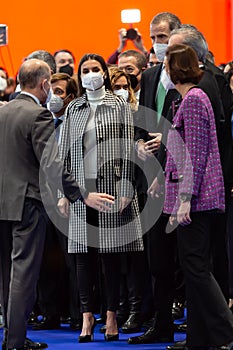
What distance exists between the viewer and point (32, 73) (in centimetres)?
464

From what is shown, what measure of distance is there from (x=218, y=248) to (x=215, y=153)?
0.83 metres

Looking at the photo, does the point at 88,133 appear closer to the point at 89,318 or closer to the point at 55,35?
the point at 89,318

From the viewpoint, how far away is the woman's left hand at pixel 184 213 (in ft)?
13.8

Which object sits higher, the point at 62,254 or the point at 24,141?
the point at 24,141

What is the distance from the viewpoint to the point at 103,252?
503 cm

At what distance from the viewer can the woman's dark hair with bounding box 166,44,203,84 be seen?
4.31 m

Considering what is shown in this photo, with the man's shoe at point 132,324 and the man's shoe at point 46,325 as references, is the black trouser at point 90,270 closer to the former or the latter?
the man's shoe at point 132,324

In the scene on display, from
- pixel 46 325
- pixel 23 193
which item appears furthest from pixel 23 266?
pixel 46 325

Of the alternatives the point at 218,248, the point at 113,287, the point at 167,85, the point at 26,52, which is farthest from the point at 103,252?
the point at 26,52

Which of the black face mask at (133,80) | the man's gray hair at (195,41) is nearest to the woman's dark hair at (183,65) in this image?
the man's gray hair at (195,41)

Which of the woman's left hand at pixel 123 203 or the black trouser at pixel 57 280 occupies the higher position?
the woman's left hand at pixel 123 203

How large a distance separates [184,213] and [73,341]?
1313 mm

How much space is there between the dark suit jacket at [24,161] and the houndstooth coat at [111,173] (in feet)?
1.82

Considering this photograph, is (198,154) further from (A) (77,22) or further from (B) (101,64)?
(A) (77,22)
